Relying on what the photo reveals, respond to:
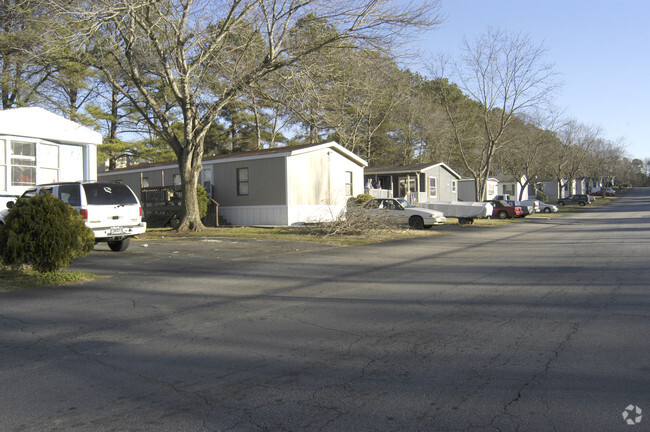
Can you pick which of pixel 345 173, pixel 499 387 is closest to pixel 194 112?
pixel 345 173

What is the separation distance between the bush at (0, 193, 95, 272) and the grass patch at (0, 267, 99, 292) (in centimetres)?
18

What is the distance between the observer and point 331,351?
5051mm

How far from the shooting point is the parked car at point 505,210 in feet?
113

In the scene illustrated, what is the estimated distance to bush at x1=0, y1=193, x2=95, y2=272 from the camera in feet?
29.0

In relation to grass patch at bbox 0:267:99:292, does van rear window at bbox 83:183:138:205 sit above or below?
above

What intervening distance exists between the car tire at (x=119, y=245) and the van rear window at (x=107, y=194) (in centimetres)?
133

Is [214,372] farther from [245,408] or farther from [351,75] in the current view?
[351,75]

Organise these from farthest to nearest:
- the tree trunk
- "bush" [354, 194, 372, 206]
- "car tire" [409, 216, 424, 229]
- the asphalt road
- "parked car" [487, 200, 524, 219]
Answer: "parked car" [487, 200, 524, 219] < "bush" [354, 194, 372, 206] < "car tire" [409, 216, 424, 229] < the tree trunk < the asphalt road

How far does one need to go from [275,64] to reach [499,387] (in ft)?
49.1

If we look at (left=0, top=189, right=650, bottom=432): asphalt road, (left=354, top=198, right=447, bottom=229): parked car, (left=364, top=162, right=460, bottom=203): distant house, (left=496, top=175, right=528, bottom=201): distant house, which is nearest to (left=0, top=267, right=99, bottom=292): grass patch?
(left=0, top=189, right=650, bottom=432): asphalt road

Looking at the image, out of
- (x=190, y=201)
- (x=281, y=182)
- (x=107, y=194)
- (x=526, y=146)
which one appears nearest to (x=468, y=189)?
(x=526, y=146)

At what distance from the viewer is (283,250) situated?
14.2 m

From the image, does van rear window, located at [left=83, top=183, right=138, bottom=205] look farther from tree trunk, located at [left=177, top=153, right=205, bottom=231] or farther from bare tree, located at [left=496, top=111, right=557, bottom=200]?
bare tree, located at [left=496, top=111, right=557, bottom=200]

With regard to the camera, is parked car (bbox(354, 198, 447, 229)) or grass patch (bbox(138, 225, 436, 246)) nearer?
grass patch (bbox(138, 225, 436, 246))
